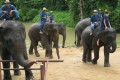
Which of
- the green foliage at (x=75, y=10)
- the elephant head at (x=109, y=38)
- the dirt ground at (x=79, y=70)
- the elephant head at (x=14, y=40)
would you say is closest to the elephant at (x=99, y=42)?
the elephant head at (x=109, y=38)

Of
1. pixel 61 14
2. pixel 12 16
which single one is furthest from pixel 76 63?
pixel 61 14

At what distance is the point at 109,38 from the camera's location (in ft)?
39.4

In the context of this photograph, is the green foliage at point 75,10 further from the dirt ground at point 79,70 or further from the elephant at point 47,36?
the dirt ground at point 79,70

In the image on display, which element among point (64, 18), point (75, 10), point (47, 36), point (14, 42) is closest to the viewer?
point (14, 42)

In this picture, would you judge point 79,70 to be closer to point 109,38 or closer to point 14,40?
point 109,38

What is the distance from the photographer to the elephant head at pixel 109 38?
39.1ft

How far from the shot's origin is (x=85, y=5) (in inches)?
1245

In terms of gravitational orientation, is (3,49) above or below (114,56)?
above

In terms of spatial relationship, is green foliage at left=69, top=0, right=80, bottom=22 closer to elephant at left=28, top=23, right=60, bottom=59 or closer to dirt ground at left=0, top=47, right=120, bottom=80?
elephant at left=28, top=23, right=60, bottom=59

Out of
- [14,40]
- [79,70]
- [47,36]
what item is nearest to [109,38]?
[79,70]

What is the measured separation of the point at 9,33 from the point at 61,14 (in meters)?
30.3

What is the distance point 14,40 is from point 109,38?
12.9ft

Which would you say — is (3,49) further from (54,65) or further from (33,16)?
(33,16)

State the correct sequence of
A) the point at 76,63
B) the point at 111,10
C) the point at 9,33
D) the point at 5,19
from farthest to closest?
1. the point at 111,10
2. the point at 76,63
3. the point at 5,19
4. the point at 9,33
